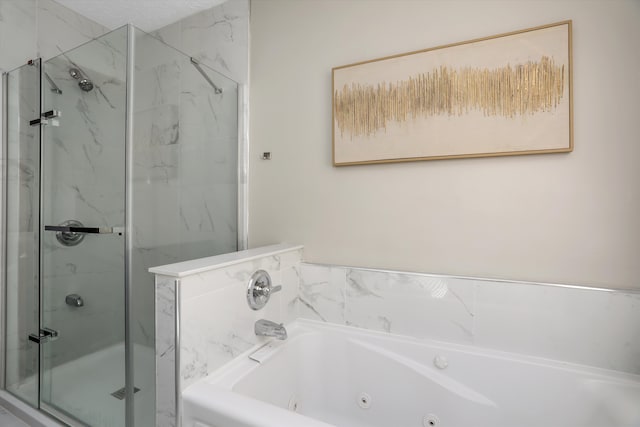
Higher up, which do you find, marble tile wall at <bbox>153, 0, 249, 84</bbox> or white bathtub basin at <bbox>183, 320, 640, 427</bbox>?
marble tile wall at <bbox>153, 0, 249, 84</bbox>

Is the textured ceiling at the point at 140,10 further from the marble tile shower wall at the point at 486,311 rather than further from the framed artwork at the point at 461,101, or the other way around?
the marble tile shower wall at the point at 486,311

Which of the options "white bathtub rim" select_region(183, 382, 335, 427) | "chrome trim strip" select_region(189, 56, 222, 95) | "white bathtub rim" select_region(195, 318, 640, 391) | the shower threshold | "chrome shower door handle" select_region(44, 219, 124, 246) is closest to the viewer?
"white bathtub rim" select_region(183, 382, 335, 427)

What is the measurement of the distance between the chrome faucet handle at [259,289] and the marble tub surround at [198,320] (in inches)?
0.9

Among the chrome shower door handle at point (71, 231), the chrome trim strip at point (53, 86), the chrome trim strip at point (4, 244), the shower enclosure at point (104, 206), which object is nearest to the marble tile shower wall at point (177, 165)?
the shower enclosure at point (104, 206)

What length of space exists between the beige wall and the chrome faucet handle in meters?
0.33

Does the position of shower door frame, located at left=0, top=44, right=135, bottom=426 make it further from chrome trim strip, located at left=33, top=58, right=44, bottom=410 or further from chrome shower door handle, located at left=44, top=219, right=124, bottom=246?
chrome shower door handle, located at left=44, top=219, right=124, bottom=246

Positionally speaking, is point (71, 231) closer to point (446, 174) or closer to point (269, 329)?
point (269, 329)

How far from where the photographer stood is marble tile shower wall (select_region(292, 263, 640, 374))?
1.15 meters

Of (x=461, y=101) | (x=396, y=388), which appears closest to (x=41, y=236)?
(x=396, y=388)

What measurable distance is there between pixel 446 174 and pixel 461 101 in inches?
11.8

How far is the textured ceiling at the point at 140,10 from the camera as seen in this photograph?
1.92 metres

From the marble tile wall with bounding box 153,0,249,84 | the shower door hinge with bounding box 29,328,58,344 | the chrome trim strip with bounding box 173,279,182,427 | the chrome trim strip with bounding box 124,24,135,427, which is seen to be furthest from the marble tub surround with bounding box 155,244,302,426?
the marble tile wall with bounding box 153,0,249,84

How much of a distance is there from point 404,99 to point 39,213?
1869 mm

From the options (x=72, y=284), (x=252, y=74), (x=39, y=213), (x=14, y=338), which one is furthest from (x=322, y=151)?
(x=14, y=338)
